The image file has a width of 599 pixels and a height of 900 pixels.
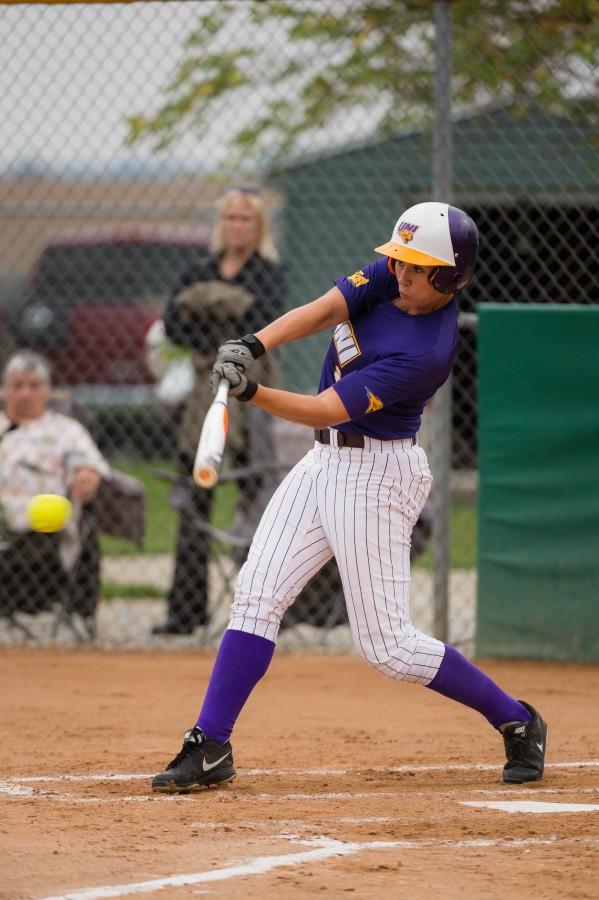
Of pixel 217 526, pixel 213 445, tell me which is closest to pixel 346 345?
pixel 213 445

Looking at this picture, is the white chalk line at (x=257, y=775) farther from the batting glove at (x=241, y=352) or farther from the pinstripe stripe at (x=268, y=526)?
the batting glove at (x=241, y=352)

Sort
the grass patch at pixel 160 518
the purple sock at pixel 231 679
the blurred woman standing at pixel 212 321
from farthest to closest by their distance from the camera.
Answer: the grass patch at pixel 160 518
the blurred woman standing at pixel 212 321
the purple sock at pixel 231 679

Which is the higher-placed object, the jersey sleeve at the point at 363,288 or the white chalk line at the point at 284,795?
the jersey sleeve at the point at 363,288

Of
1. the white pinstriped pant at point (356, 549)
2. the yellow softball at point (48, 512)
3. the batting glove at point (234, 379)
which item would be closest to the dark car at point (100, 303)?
the yellow softball at point (48, 512)

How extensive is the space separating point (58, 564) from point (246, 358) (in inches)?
141

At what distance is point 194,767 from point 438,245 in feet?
5.26

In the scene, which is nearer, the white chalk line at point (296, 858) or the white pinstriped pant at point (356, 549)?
the white chalk line at point (296, 858)

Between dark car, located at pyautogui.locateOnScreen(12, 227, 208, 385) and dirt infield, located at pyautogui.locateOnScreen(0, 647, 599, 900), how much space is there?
28.8 ft

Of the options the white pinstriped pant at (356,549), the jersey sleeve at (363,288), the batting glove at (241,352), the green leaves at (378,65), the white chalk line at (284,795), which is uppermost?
the green leaves at (378,65)

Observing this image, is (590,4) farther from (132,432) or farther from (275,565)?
(132,432)

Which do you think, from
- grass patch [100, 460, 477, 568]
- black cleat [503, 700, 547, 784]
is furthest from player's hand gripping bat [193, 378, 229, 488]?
grass patch [100, 460, 477, 568]

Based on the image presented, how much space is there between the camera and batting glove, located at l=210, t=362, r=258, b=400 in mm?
3832

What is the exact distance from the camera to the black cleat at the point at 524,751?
4355 mm

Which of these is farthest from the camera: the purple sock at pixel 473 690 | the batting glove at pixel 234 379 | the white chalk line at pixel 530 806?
the purple sock at pixel 473 690
